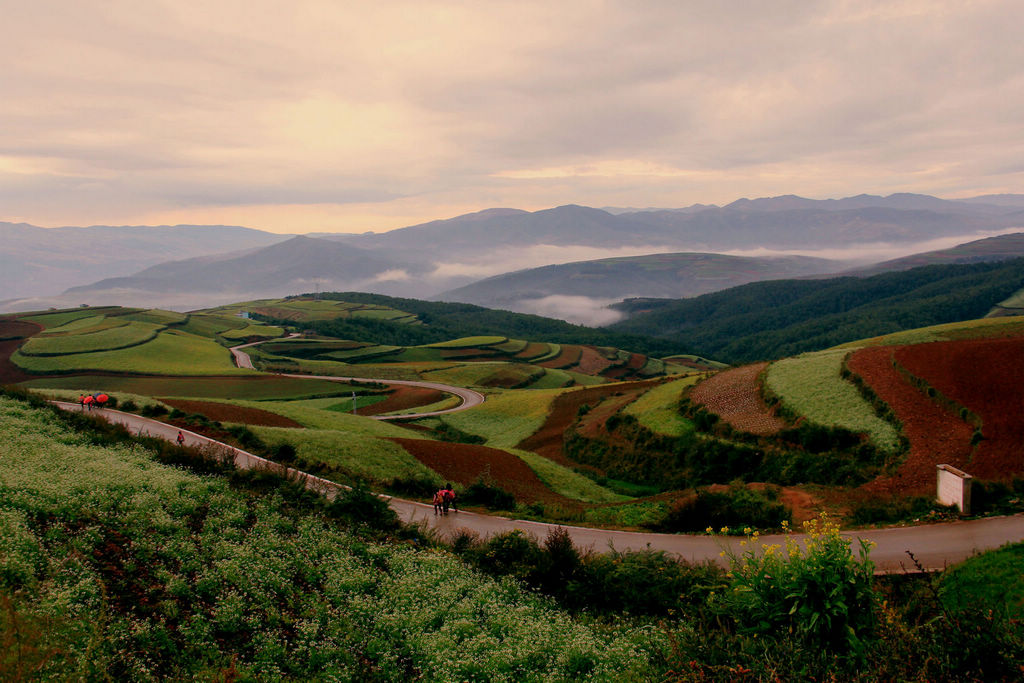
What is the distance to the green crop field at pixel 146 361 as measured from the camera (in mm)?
82562

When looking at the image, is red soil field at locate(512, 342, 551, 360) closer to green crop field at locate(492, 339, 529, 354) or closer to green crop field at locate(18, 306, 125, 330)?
green crop field at locate(492, 339, 529, 354)

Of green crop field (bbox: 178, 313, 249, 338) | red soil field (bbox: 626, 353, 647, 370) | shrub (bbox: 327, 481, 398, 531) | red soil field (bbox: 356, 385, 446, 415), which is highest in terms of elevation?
green crop field (bbox: 178, 313, 249, 338)

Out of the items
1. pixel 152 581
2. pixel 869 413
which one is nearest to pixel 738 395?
pixel 869 413

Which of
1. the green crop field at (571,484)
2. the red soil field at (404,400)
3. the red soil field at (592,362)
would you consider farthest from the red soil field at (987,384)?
the red soil field at (592,362)

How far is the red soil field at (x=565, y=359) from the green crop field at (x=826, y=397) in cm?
7974

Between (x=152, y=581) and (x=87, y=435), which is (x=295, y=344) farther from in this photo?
(x=152, y=581)

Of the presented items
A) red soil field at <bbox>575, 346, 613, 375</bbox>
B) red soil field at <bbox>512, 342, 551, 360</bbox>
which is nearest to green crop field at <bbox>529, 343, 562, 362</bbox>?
red soil field at <bbox>512, 342, 551, 360</bbox>

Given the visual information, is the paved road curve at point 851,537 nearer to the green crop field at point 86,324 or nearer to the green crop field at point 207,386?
the green crop field at point 207,386

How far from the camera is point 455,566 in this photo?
1480cm

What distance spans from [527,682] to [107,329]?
12546cm

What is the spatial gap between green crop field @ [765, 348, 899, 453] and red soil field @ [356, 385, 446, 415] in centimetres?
4360

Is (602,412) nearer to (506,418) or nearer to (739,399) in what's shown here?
(506,418)

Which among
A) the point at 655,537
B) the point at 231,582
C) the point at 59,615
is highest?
the point at 59,615

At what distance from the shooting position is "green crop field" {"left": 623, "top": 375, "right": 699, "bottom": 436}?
39.8 m
